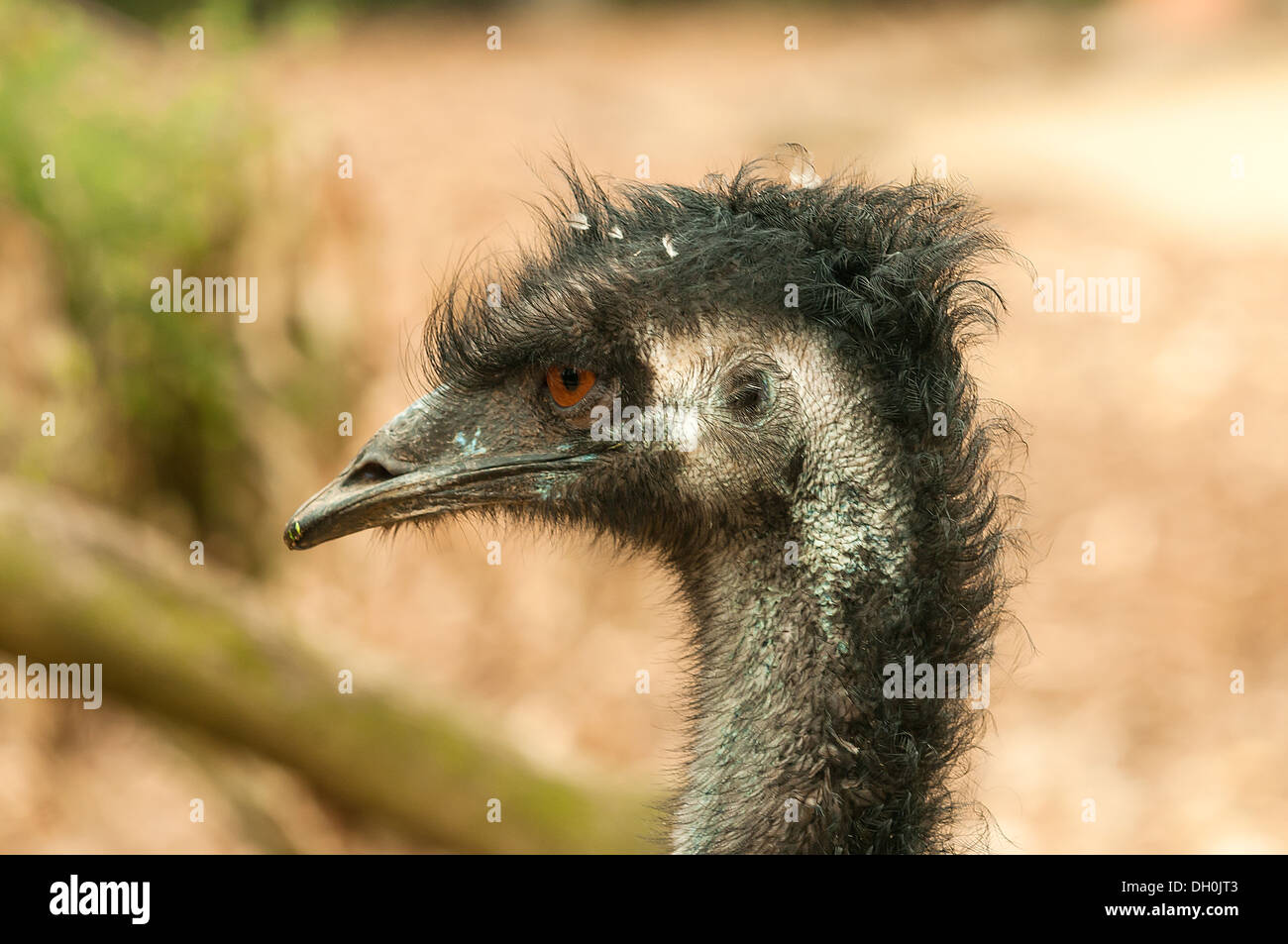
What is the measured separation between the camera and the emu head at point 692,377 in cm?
297

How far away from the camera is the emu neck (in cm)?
292

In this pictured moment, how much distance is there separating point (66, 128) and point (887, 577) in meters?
4.69

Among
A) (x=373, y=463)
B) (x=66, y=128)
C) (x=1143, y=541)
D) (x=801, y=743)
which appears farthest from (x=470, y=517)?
(x=1143, y=541)

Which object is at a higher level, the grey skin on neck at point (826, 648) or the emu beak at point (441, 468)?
the emu beak at point (441, 468)

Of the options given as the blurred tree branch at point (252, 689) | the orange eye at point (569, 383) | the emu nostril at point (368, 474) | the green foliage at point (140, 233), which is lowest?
the blurred tree branch at point (252, 689)

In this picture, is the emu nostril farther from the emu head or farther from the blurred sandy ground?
the blurred sandy ground

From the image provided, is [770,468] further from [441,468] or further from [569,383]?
[441,468]

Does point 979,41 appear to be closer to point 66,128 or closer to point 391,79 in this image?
point 391,79

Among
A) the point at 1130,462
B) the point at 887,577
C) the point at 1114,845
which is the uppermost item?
the point at 1130,462

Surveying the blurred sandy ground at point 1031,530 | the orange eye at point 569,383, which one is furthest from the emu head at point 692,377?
the blurred sandy ground at point 1031,530

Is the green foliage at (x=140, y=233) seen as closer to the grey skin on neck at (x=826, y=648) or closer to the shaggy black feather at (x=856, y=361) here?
the shaggy black feather at (x=856, y=361)

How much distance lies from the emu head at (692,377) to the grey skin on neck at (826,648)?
2cm

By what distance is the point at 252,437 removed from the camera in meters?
7.14

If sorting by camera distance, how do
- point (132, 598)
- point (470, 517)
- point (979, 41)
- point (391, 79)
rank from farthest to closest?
point (979, 41), point (391, 79), point (132, 598), point (470, 517)
